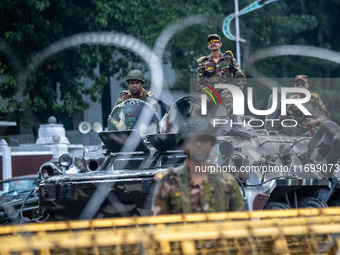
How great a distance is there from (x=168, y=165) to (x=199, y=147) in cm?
373

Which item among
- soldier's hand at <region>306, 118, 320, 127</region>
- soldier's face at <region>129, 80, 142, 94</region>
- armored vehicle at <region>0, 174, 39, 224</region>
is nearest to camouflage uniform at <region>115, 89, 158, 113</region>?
soldier's face at <region>129, 80, 142, 94</region>

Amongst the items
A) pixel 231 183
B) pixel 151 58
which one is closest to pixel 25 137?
pixel 151 58

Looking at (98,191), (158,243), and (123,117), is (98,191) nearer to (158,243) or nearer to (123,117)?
(123,117)

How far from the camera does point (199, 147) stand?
12.2ft

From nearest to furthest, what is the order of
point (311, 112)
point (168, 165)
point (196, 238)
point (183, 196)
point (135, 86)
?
point (196, 238)
point (183, 196)
point (168, 165)
point (135, 86)
point (311, 112)

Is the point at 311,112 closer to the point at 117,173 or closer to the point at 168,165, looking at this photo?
the point at 168,165

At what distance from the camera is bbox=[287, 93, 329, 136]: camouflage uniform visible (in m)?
8.95

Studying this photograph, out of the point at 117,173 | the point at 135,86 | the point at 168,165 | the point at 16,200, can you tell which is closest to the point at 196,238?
the point at 117,173

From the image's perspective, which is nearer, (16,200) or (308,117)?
(308,117)

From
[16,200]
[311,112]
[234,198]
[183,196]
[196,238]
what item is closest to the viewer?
[196,238]

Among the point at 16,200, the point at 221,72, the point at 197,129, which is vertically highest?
the point at 221,72

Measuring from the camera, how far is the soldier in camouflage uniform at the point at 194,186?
3.72 meters

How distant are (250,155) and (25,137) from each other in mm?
17561

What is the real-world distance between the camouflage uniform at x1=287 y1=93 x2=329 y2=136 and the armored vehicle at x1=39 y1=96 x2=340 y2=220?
1.01 feet
